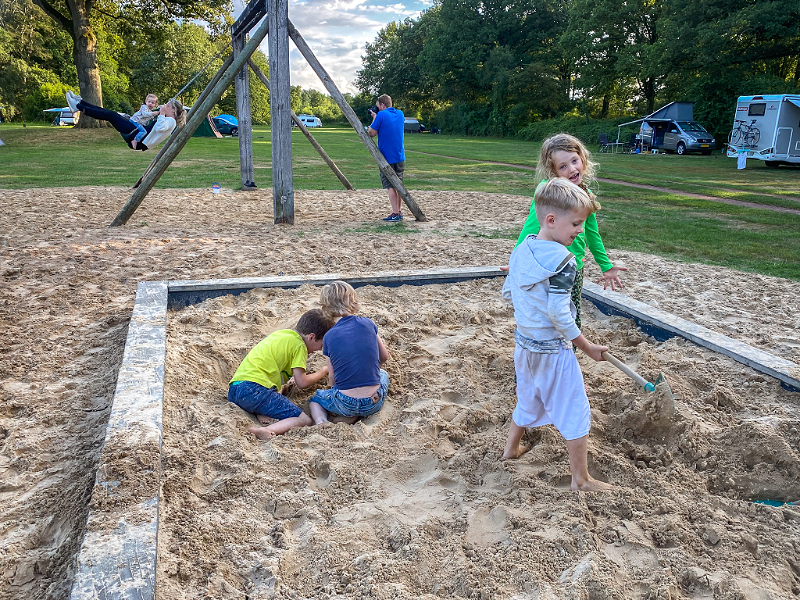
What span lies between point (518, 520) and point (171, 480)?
54.3 inches

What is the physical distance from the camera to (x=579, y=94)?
44.4 metres

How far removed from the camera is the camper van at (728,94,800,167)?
1962 cm

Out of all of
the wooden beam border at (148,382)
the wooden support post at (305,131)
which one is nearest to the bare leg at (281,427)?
the wooden beam border at (148,382)

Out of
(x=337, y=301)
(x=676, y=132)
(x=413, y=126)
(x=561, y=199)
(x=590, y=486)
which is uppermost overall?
(x=413, y=126)

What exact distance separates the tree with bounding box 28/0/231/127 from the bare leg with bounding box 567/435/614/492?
25290 mm

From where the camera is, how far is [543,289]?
7.93 feet

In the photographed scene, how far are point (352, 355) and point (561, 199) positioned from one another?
4.56 feet

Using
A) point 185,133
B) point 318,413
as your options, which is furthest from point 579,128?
point 318,413

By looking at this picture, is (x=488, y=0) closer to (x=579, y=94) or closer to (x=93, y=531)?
(x=579, y=94)

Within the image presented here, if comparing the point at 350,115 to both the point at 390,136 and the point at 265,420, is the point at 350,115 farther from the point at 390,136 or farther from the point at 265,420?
the point at 265,420

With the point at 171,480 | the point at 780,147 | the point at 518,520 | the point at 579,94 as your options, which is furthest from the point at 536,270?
the point at 579,94

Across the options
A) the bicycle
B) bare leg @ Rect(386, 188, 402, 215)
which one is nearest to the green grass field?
bare leg @ Rect(386, 188, 402, 215)

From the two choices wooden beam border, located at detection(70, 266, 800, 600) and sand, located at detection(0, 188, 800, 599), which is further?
sand, located at detection(0, 188, 800, 599)

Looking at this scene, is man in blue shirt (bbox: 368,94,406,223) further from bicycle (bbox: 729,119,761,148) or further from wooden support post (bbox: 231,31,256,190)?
bicycle (bbox: 729,119,761,148)
